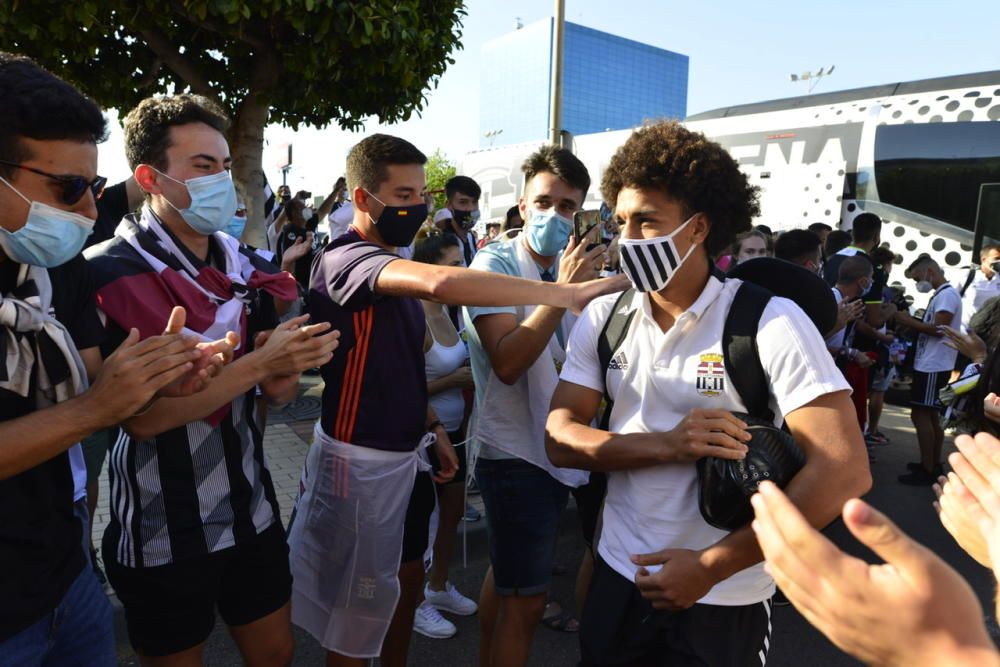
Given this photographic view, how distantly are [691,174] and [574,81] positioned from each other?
85601 mm

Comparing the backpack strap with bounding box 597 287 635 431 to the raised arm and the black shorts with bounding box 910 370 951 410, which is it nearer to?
the raised arm

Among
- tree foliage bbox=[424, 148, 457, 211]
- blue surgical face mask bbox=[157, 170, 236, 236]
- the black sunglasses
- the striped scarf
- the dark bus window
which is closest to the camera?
the striped scarf

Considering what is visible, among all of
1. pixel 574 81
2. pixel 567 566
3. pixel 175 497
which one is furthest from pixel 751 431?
pixel 574 81

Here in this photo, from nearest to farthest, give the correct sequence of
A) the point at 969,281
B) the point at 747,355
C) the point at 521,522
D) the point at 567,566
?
the point at 747,355, the point at 521,522, the point at 567,566, the point at 969,281

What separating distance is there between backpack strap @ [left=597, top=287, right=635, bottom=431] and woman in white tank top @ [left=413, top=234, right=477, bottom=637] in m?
1.60

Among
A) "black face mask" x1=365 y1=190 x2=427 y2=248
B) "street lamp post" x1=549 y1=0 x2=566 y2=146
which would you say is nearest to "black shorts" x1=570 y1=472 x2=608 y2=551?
"black face mask" x1=365 y1=190 x2=427 y2=248

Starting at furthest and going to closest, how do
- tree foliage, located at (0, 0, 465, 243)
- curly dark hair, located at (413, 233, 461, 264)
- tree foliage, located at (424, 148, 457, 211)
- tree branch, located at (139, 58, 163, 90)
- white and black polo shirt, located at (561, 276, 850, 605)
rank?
1. tree foliage, located at (424, 148, 457, 211)
2. tree branch, located at (139, 58, 163, 90)
3. tree foliage, located at (0, 0, 465, 243)
4. curly dark hair, located at (413, 233, 461, 264)
5. white and black polo shirt, located at (561, 276, 850, 605)

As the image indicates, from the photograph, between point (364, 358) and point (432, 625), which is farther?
point (432, 625)

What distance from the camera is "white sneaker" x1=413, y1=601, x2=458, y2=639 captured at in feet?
11.1

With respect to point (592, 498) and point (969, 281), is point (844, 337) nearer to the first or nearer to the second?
point (969, 281)

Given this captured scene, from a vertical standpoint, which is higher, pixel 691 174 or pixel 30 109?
pixel 30 109

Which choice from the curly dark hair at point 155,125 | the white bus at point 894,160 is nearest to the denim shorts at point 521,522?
the curly dark hair at point 155,125

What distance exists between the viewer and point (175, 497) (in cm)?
198

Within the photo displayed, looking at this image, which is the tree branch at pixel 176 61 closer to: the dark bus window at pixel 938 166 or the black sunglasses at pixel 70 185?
the black sunglasses at pixel 70 185
